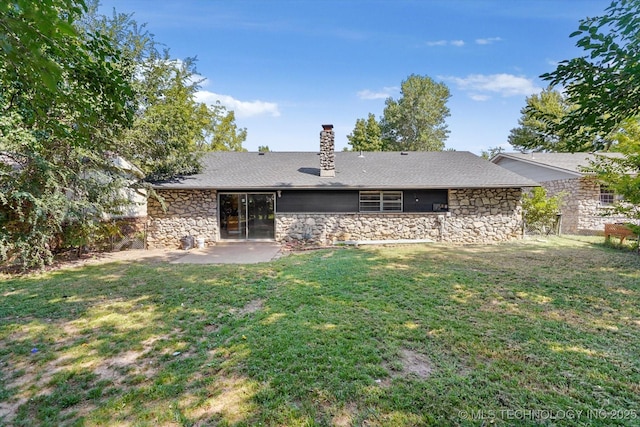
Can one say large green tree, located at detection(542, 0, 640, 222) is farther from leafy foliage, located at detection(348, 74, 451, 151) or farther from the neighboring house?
leafy foliage, located at detection(348, 74, 451, 151)

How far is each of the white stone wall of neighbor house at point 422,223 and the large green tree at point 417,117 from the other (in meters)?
19.8

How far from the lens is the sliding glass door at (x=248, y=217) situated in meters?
12.1

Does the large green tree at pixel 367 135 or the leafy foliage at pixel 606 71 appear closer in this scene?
the leafy foliage at pixel 606 71

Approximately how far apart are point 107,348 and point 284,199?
8.49 meters

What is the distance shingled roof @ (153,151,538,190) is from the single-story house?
0.05 m

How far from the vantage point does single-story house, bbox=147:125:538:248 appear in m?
11.5

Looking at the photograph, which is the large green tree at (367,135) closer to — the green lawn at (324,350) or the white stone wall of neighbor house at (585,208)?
the white stone wall of neighbor house at (585,208)

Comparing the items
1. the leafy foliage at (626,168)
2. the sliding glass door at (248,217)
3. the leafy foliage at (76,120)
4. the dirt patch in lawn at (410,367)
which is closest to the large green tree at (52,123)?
the leafy foliage at (76,120)

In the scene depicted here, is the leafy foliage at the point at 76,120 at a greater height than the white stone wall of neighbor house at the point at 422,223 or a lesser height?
greater

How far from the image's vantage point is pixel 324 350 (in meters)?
3.38

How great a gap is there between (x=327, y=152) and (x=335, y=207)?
2400 mm

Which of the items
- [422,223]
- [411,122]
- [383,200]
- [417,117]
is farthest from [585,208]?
[411,122]

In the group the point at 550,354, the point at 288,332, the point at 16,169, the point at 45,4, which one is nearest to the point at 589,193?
the point at 550,354

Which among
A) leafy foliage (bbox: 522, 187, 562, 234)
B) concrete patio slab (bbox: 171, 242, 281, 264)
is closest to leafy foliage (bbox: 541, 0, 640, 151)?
concrete patio slab (bbox: 171, 242, 281, 264)
